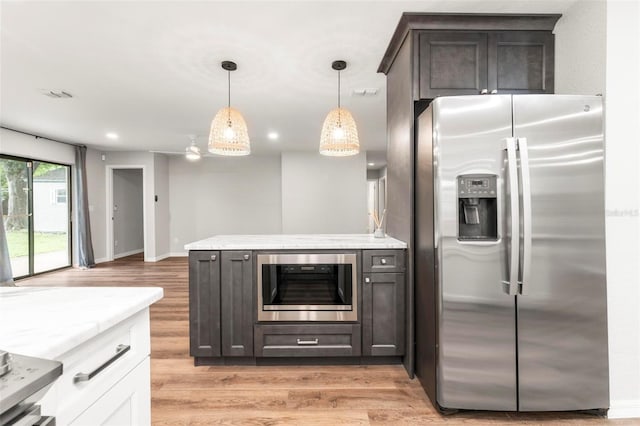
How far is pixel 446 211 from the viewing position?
5.69 feet

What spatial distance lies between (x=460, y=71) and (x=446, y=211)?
0.98 metres

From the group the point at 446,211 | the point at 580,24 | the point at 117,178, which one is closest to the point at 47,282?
the point at 117,178

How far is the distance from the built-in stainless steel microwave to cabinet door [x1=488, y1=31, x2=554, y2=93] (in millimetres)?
1553

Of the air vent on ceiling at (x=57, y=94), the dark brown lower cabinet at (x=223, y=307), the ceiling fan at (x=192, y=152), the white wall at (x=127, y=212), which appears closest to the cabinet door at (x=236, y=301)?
the dark brown lower cabinet at (x=223, y=307)

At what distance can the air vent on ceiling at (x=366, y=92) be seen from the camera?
324 centimetres

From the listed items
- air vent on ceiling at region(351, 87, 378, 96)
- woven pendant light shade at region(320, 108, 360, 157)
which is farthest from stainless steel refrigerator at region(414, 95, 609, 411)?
air vent on ceiling at region(351, 87, 378, 96)

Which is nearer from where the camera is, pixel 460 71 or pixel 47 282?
pixel 460 71

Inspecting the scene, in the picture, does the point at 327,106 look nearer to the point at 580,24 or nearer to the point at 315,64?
the point at 315,64

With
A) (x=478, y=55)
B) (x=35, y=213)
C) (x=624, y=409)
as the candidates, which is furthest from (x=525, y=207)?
(x=35, y=213)

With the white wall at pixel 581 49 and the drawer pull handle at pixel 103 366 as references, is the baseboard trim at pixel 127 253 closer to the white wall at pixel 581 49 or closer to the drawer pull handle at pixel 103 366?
the drawer pull handle at pixel 103 366

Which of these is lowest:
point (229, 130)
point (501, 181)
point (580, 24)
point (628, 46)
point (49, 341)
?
point (49, 341)

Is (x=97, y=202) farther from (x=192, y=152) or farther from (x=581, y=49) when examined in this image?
(x=581, y=49)

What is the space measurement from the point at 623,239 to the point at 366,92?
248 cm

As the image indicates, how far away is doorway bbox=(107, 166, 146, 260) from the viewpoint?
6676 mm
